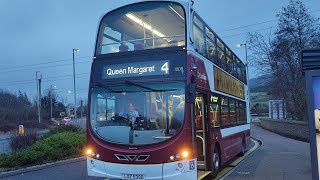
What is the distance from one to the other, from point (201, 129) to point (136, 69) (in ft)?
9.01

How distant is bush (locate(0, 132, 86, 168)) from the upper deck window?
597 cm

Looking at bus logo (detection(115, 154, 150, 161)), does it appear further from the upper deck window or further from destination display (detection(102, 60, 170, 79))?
the upper deck window

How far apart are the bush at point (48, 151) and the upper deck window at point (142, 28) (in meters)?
5.97

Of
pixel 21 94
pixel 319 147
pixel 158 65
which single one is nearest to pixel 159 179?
pixel 158 65

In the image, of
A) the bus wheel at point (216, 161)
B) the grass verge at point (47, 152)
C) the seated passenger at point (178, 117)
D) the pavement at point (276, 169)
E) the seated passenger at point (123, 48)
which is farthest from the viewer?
the grass verge at point (47, 152)

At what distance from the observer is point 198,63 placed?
32.9ft

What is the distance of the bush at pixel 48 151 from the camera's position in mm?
13587

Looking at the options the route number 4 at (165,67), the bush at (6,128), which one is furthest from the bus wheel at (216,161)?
the bush at (6,128)

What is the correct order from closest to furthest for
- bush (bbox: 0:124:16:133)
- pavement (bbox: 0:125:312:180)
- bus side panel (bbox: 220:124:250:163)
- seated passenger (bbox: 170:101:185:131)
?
seated passenger (bbox: 170:101:185:131), pavement (bbox: 0:125:312:180), bus side panel (bbox: 220:124:250:163), bush (bbox: 0:124:16:133)

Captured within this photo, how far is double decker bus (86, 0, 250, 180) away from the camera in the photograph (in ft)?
28.8

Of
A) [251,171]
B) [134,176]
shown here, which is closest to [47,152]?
[134,176]

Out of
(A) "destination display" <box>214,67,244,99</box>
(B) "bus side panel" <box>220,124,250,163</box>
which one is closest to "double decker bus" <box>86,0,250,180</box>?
(A) "destination display" <box>214,67,244,99</box>

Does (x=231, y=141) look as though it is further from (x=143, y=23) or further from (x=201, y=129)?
(x=143, y=23)

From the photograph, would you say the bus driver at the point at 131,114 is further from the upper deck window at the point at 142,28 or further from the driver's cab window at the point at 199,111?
the driver's cab window at the point at 199,111
